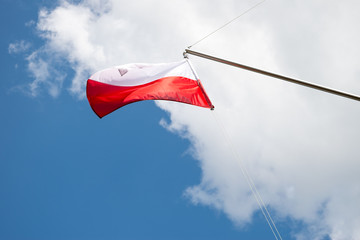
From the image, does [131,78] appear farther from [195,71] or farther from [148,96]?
[195,71]

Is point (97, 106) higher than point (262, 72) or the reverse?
higher

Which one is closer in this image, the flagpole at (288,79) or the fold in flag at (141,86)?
the flagpole at (288,79)

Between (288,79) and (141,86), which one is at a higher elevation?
(141,86)

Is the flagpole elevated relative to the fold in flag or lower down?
lower down

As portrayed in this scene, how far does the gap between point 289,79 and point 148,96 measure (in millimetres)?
5941

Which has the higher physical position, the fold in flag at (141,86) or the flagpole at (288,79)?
the fold in flag at (141,86)

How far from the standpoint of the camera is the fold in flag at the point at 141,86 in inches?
489

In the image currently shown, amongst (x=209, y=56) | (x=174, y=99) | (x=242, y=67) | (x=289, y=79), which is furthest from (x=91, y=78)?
(x=289, y=79)

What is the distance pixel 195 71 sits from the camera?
1327 cm

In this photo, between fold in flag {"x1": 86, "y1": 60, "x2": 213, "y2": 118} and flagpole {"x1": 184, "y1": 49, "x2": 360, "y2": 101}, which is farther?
fold in flag {"x1": 86, "y1": 60, "x2": 213, "y2": 118}

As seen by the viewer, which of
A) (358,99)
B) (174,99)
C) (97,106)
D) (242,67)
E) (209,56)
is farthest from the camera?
(97,106)

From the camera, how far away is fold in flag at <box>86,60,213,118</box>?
12422 mm

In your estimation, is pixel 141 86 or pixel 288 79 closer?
pixel 288 79

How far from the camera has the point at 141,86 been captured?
13.2 m
